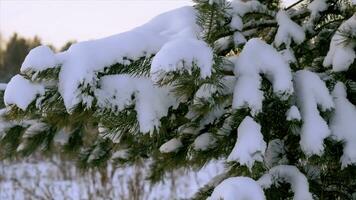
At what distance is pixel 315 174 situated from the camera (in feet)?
5.83

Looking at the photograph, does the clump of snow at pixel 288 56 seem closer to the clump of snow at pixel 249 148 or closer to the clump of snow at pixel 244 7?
the clump of snow at pixel 244 7

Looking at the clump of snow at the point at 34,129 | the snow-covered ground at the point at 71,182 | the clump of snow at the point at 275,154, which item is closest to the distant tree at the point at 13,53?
the snow-covered ground at the point at 71,182

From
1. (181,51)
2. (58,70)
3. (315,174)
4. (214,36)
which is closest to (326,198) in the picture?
(315,174)

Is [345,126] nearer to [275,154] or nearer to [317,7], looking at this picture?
[275,154]

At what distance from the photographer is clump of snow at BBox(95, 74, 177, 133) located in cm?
143

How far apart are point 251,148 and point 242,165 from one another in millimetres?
51

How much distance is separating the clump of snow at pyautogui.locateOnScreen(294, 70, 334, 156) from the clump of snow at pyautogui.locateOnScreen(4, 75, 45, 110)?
2.54 feet

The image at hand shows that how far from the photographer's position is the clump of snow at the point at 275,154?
173 centimetres

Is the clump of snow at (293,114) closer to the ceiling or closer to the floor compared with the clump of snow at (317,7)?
closer to the floor

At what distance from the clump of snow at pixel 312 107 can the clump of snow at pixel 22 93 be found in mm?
773

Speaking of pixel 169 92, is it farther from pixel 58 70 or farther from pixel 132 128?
pixel 58 70

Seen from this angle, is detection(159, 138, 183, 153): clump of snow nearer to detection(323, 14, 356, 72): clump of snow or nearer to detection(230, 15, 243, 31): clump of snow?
detection(230, 15, 243, 31): clump of snow

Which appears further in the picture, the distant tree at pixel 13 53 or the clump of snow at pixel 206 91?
the distant tree at pixel 13 53

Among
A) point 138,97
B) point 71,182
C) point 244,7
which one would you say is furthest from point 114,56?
point 71,182
